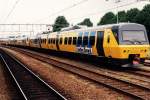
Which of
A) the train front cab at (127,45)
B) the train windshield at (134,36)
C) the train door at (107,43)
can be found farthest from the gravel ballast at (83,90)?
the train windshield at (134,36)

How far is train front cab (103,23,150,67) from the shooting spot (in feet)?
69.6

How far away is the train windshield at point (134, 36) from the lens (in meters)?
21.7

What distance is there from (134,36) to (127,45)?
100 cm

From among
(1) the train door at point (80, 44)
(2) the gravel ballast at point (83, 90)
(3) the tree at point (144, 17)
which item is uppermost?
(3) the tree at point (144, 17)

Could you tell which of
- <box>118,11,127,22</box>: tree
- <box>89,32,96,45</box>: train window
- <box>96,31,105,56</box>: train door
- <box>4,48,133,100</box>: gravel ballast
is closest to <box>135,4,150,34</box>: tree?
<box>118,11,127,22</box>: tree

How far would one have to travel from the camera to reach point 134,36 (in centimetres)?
2205

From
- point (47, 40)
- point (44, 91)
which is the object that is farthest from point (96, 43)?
point (47, 40)

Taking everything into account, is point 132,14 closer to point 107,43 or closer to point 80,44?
point 80,44

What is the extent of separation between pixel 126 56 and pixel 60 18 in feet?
360

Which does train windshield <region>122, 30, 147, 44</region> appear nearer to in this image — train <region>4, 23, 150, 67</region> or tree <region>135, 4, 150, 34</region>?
train <region>4, 23, 150, 67</region>

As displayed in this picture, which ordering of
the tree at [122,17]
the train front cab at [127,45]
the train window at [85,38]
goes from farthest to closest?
1. the tree at [122,17]
2. the train window at [85,38]
3. the train front cab at [127,45]

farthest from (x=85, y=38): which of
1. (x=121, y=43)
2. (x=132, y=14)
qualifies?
(x=132, y=14)

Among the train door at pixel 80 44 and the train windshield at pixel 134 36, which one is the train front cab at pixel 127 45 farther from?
the train door at pixel 80 44

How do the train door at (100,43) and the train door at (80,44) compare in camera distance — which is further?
the train door at (80,44)
